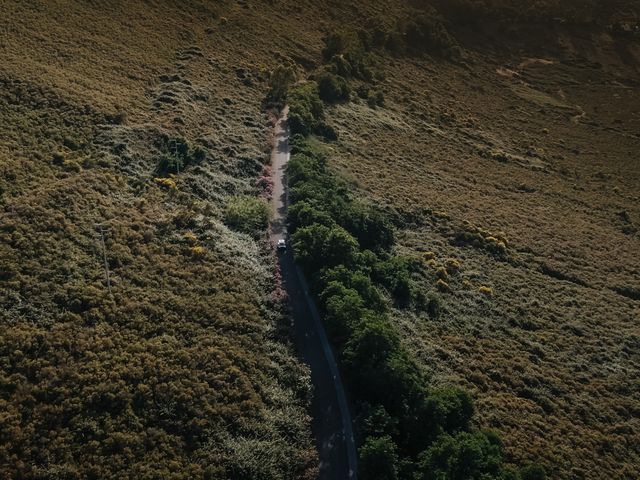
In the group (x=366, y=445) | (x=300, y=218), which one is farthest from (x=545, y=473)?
(x=300, y=218)

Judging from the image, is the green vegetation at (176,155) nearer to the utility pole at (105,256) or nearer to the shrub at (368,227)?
the utility pole at (105,256)

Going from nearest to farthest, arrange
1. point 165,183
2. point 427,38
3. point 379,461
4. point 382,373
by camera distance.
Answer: point 379,461, point 382,373, point 165,183, point 427,38

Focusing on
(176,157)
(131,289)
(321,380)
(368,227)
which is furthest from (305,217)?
(321,380)

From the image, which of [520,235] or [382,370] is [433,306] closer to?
[382,370]

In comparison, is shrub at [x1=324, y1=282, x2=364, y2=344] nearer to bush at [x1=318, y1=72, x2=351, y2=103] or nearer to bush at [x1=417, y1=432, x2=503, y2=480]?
bush at [x1=417, y1=432, x2=503, y2=480]

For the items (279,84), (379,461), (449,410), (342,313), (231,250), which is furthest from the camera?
(279,84)

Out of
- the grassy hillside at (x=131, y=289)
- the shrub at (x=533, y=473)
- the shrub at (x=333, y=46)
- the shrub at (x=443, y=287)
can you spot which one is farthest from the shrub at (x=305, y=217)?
the shrub at (x=333, y=46)
